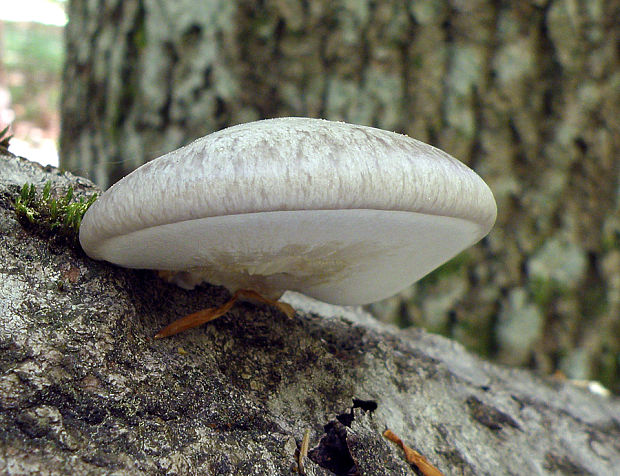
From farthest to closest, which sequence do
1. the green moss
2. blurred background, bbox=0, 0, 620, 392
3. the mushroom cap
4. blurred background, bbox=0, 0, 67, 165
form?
blurred background, bbox=0, 0, 67, 165, blurred background, bbox=0, 0, 620, 392, the green moss, the mushroom cap

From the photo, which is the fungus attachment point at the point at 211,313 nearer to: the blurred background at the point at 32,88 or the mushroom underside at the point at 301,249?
the mushroom underside at the point at 301,249

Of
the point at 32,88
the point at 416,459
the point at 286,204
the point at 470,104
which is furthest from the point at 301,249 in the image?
the point at 32,88

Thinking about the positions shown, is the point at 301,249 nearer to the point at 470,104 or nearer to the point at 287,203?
the point at 287,203

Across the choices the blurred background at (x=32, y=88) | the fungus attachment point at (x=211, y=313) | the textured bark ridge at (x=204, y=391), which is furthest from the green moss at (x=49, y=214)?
the blurred background at (x=32, y=88)

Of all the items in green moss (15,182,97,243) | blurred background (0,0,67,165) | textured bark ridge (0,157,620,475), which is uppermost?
green moss (15,182,97,243)

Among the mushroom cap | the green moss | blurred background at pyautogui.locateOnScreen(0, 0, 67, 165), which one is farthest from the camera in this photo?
blurred background at pyautogui.locateOnScreen(0, 0, 67, 165)

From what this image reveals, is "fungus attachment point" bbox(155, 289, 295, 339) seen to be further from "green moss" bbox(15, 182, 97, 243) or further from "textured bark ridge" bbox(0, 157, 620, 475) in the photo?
"green moss" bbox(15, 182, 97, 243)

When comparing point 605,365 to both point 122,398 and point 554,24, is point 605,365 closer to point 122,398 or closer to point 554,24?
point 554,24

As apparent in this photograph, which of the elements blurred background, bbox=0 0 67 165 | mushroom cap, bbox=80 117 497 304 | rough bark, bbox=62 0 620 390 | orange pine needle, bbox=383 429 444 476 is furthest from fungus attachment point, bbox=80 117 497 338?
blurred background, bbox=0 0 67 165
